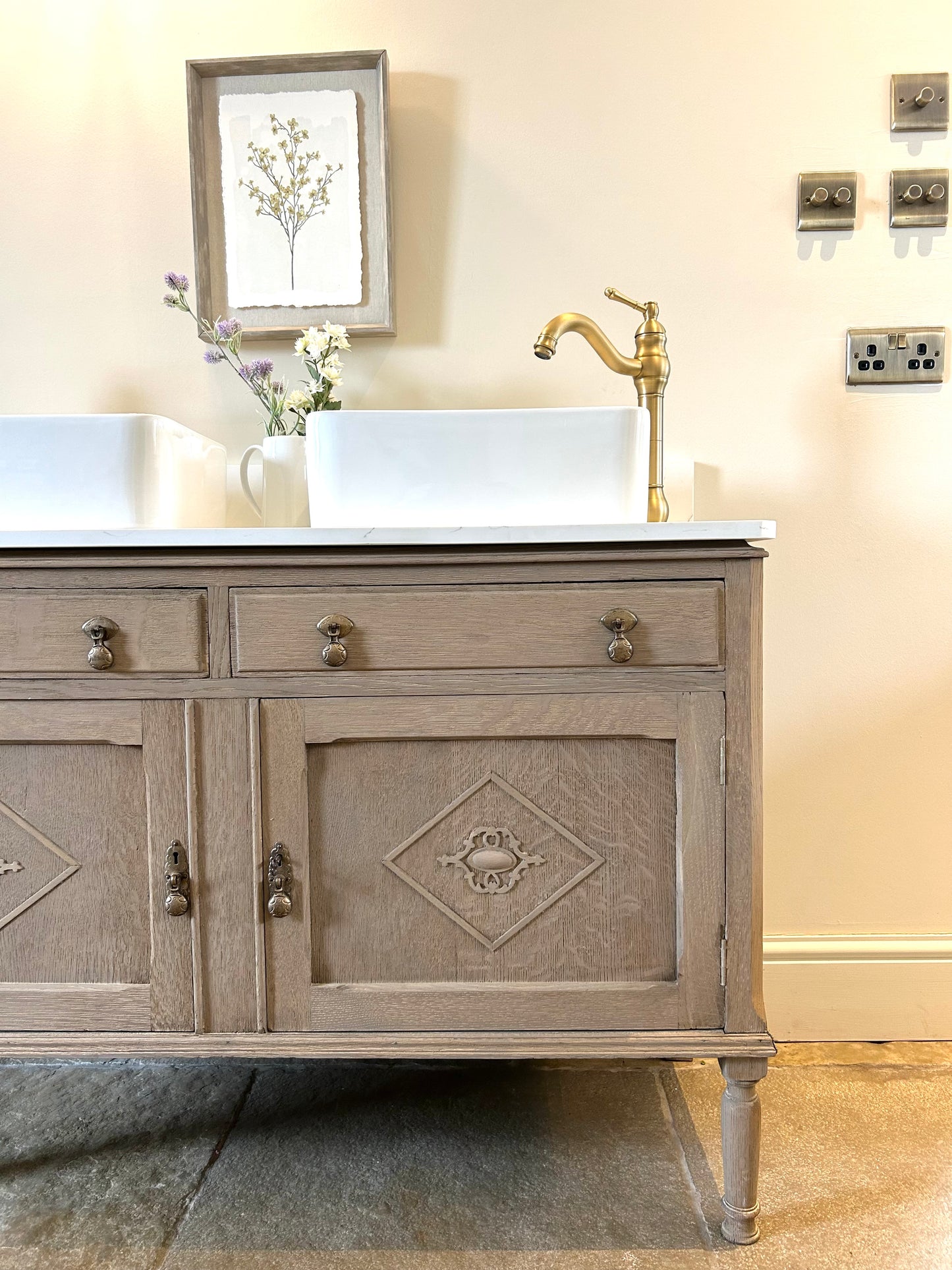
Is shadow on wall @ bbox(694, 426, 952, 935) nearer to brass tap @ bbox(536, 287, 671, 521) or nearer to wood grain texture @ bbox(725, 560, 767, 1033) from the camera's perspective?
brass tap @ bbox(536, 287, 671, 521)

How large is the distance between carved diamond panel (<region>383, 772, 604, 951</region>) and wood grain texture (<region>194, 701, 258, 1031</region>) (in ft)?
0.56

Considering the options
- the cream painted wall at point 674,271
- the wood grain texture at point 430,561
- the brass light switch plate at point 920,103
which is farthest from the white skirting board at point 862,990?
the brass light switch plate at point 920,103

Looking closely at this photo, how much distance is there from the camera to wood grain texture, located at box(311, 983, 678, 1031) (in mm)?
967

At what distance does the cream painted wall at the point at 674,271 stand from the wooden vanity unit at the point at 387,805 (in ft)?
1.77

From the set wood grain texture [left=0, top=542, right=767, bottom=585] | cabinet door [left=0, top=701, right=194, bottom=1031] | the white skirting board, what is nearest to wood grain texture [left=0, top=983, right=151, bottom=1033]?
cabinet door [left=0, top=701, right=194, bottom=1031]

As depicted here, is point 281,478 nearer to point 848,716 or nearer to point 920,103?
point 848,716

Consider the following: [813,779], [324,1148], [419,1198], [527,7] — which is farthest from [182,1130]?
[527,7]

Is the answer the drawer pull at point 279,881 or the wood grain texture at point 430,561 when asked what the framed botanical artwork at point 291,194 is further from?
the drawer pull at point 279,881

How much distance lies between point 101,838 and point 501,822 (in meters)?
0.45

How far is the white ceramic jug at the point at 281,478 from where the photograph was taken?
4.35ft

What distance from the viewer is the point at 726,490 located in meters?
1.42

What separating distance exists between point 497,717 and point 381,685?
0.13 meters

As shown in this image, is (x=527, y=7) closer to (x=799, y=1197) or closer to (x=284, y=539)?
(x=284, y=539)

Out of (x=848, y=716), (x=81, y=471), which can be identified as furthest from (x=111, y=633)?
(x=848, y=716)
